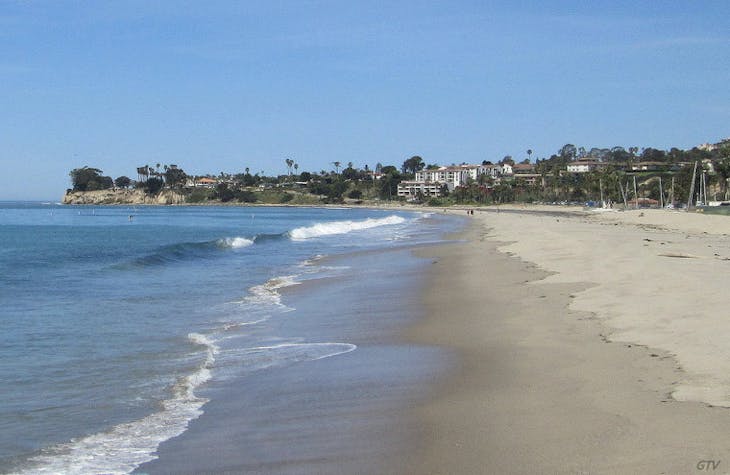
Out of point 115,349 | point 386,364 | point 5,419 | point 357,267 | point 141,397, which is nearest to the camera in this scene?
point 5,419

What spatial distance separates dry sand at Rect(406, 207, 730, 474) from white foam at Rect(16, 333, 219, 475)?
96.5 inches

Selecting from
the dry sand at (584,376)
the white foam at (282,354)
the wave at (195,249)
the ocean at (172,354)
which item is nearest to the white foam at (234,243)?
the wave at (195,249)

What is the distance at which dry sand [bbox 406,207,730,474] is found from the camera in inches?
231

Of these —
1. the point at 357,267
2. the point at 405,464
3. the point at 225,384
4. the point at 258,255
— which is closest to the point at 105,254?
the point at 258,255

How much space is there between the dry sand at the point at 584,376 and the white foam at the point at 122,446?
→ 2.45 m

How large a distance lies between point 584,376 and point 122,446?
5080mm

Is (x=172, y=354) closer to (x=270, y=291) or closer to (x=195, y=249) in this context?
(x=270, y=291)

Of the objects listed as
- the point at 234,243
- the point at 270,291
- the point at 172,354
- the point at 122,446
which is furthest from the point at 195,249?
the point at 122,446

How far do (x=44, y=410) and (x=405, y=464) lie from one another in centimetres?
442

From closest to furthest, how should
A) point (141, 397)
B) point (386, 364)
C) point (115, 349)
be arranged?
point (141, 397), point (386, 364), point (115, 349)

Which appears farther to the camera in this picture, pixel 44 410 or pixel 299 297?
pixel 299 297

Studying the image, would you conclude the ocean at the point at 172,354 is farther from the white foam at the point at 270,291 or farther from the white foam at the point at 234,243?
the white foam at the point at 234,243

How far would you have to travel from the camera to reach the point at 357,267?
26359 millimetres

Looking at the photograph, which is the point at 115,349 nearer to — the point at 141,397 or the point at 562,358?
the point at 141,397
